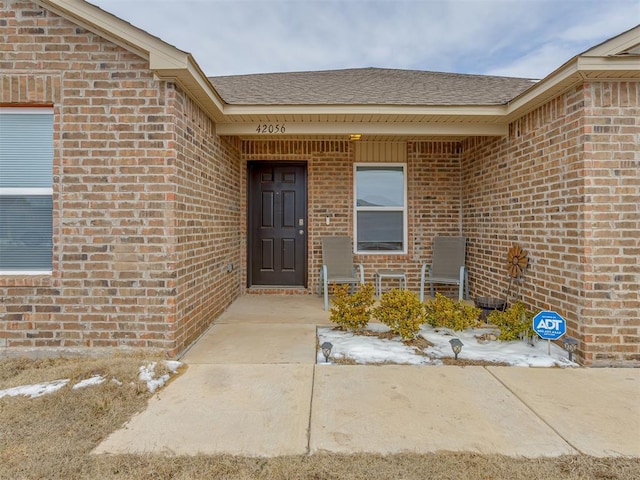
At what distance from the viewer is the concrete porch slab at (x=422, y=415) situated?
1.92 m

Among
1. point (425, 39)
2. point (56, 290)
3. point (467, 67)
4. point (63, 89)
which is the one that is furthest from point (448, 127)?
point (467, 67)

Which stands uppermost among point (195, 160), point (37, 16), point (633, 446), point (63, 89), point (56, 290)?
point (37, 16)

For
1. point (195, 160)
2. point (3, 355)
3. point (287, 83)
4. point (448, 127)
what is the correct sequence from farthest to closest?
point (287, 83), point (448, 127), point (195, 160), point (3, 355)

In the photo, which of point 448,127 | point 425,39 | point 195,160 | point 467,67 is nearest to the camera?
point 195,160

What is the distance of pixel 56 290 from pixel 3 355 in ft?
2.47

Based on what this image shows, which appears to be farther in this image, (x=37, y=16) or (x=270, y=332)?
(x=270, y=332)

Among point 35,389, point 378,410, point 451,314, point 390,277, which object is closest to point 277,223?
point 390,277

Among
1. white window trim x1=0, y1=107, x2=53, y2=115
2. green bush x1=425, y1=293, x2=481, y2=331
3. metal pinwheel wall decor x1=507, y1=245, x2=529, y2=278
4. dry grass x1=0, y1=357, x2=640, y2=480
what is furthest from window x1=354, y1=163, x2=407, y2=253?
dry grass x1=0, y1=357, x2=640, y2=480

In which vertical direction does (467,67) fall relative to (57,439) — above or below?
above

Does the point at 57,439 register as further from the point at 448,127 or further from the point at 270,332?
the point at 448,127

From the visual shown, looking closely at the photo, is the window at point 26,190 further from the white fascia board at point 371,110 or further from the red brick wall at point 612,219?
the red brick wall at point 612,219

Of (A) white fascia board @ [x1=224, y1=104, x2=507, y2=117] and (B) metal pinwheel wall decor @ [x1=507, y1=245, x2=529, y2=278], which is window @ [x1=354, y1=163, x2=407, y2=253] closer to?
(A) white fascia board @ [x1=224, y1=104, x2=507, y2=117]

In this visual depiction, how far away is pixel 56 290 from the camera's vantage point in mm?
3162

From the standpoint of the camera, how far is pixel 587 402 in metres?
2.39
